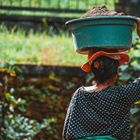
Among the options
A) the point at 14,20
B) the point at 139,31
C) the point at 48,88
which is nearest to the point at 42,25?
the point at 14,20

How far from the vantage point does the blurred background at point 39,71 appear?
6.53m

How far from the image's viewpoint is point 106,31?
4301 millimetres

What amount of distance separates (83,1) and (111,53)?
6.61 meters

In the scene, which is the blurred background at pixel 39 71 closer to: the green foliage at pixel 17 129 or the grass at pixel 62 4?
the green foliage at pixel 17 129

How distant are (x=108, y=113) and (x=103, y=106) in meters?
0.05

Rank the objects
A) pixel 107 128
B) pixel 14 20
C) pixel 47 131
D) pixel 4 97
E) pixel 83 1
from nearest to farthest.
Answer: pixel 107 128 → pixel 4 97 → pixel 47 131 → pixel 14 20 → pixel 83 1

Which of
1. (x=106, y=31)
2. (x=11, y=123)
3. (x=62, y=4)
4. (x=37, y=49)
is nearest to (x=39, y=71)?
(x=37, y=49)

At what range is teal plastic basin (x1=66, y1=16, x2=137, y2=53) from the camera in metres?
4.27

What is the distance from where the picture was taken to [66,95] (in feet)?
24.5

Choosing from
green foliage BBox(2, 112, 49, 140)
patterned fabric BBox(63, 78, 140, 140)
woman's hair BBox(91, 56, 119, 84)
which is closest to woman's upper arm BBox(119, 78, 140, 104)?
patterned fabric BBox(63, 78, 140, 140)

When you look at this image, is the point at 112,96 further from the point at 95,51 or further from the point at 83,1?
the point at 83,1

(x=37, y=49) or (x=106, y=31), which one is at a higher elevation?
(x=106, y=31)

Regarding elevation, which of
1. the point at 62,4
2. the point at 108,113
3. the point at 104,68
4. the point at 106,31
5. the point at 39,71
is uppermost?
the point at 106,31

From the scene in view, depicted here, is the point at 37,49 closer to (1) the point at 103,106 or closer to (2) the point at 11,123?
(2) the point at 11,123
